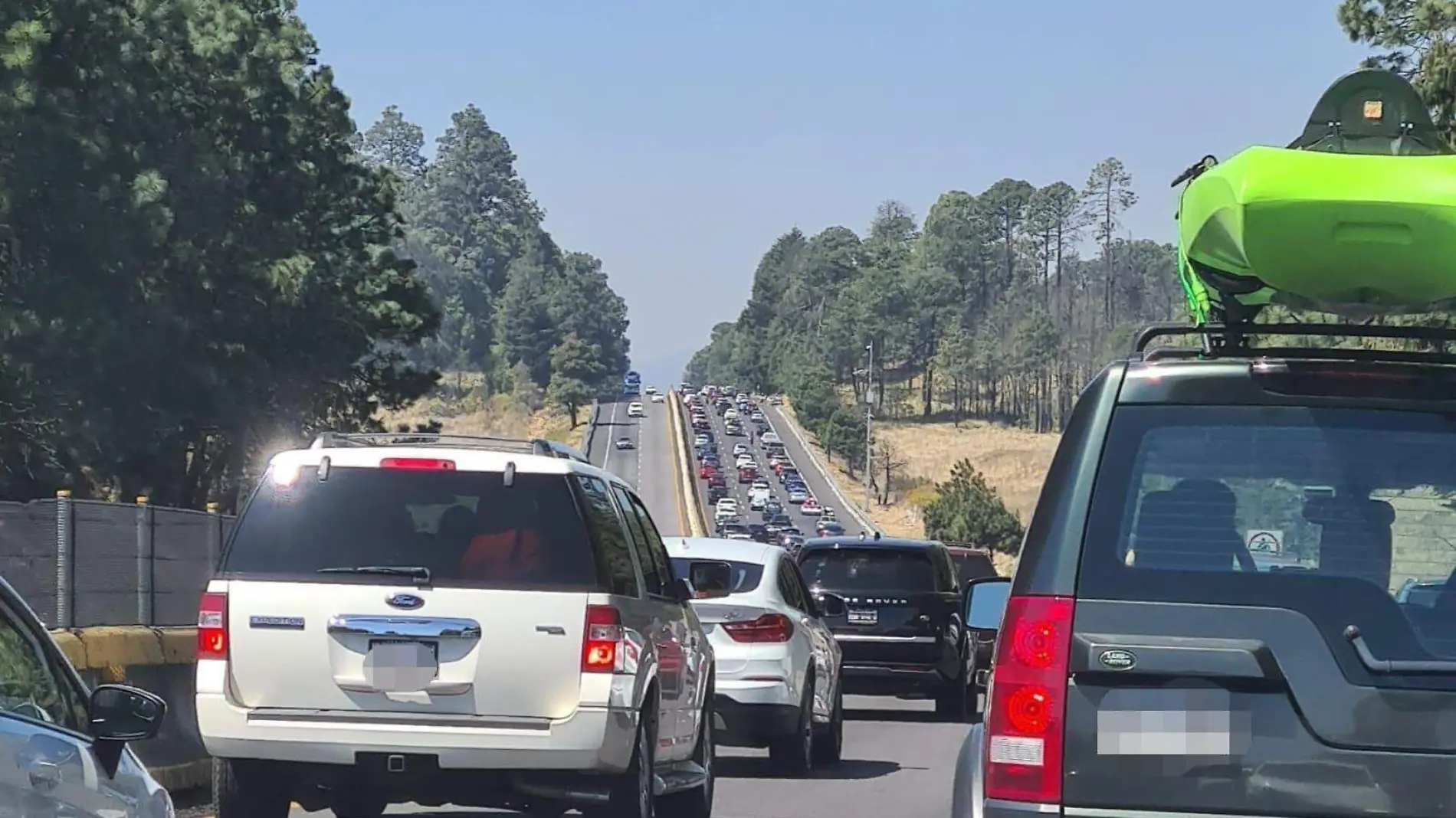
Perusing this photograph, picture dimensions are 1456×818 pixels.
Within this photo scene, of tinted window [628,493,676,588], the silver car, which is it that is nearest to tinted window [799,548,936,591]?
tinted window [628,493,676,588]

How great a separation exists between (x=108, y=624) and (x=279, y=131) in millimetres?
46562

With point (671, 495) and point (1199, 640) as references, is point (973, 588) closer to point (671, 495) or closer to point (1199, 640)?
point (1199, 640)

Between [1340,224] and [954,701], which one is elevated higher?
[1340,224]

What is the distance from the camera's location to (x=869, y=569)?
22469 mm

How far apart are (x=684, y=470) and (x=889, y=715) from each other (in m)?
109

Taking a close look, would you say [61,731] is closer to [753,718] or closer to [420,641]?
[420,641]

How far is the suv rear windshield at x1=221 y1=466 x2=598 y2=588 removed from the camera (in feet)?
30.5

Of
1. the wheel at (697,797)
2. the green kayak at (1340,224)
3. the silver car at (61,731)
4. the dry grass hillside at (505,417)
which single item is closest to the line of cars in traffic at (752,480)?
the dry grass hillside at (505,417)

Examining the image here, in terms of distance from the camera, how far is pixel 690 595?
11.7 metres

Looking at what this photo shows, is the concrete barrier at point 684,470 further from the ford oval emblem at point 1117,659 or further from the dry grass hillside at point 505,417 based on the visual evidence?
the ford oval emblem at point 1117,659

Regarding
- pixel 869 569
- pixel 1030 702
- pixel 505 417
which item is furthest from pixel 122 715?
pixel 505 417

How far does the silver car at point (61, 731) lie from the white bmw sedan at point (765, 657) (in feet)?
29.9

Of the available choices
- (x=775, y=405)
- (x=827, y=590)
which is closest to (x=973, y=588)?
(x=827, y=590)

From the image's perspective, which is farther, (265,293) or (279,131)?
(279,131)
